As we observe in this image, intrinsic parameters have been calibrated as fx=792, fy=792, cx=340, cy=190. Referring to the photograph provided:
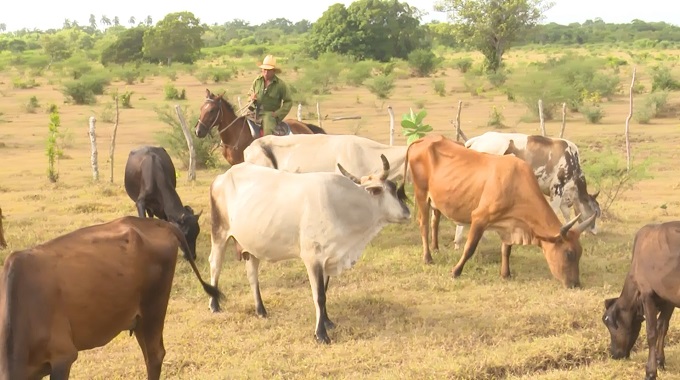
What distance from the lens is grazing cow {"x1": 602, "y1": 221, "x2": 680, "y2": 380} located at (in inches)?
219

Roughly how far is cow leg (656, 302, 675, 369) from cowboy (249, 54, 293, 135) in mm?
6486

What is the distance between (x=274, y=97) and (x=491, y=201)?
4.22 metres

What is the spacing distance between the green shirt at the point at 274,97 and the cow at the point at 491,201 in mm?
2640

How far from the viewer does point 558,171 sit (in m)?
10.1

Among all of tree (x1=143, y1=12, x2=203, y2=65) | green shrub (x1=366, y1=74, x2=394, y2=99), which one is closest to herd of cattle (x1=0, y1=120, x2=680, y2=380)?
green shrub (x1=366, y1=74, x2=394, y2=99)

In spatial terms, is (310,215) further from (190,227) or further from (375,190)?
(190,227)

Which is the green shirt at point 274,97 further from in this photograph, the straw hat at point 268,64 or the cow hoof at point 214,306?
the cow hoof at point 214,306

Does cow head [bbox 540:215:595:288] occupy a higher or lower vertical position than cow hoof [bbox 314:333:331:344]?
higher

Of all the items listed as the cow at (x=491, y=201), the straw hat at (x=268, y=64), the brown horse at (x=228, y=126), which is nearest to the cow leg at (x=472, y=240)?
the cow at (x=491, y=201)

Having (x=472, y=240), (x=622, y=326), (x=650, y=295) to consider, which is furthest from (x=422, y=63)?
(x=650, y=295)

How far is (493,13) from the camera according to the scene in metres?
35.8

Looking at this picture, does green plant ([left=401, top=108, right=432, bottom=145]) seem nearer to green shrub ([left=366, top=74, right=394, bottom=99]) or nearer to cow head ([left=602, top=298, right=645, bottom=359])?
cow head ([left=602, top=298, right=645, bottom=359])

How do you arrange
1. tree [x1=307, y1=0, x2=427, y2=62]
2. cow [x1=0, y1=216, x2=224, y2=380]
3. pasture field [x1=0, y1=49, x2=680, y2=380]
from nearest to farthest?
cow [x1=0, y1=216, x2=224, y2=380] → pasture field [x1=0, y1=49, x2=680, y2=380] → tree [x1=307, y1=0, x2=427, y2=62]

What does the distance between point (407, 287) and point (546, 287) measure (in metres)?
1.43
